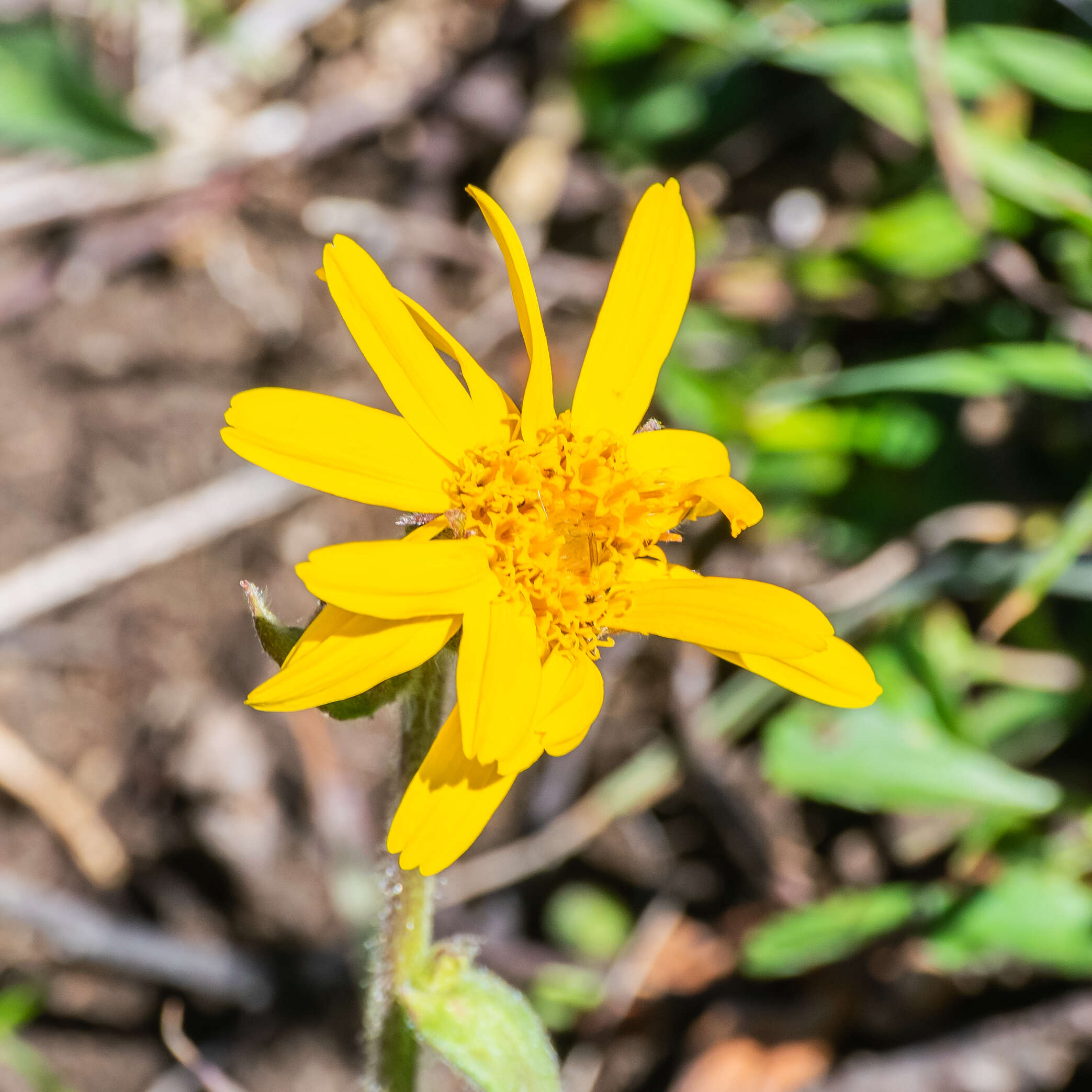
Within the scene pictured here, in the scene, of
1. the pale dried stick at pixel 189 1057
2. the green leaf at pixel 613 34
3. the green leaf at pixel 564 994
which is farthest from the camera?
the green leaf at pixel 613 34

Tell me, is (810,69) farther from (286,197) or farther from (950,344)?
(286,197)

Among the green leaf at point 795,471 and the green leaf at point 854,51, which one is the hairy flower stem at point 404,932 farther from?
the green leaf at point 854,51

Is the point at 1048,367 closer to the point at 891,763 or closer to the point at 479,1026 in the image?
the point at 891,763

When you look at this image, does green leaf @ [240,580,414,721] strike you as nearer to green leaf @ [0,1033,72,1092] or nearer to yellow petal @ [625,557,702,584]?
yellow petal @ [625,557,702,584]

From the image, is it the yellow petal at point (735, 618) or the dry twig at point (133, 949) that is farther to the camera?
the dry twig at point (133, 949)

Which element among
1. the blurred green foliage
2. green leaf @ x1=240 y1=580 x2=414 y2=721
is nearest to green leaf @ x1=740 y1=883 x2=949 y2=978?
the blurred green foliage

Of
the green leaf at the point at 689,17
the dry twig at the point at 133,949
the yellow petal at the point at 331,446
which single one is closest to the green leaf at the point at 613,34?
the green leaf at the point at 689,17

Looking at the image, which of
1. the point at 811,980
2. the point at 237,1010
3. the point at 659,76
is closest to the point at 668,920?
the point at 811,980
